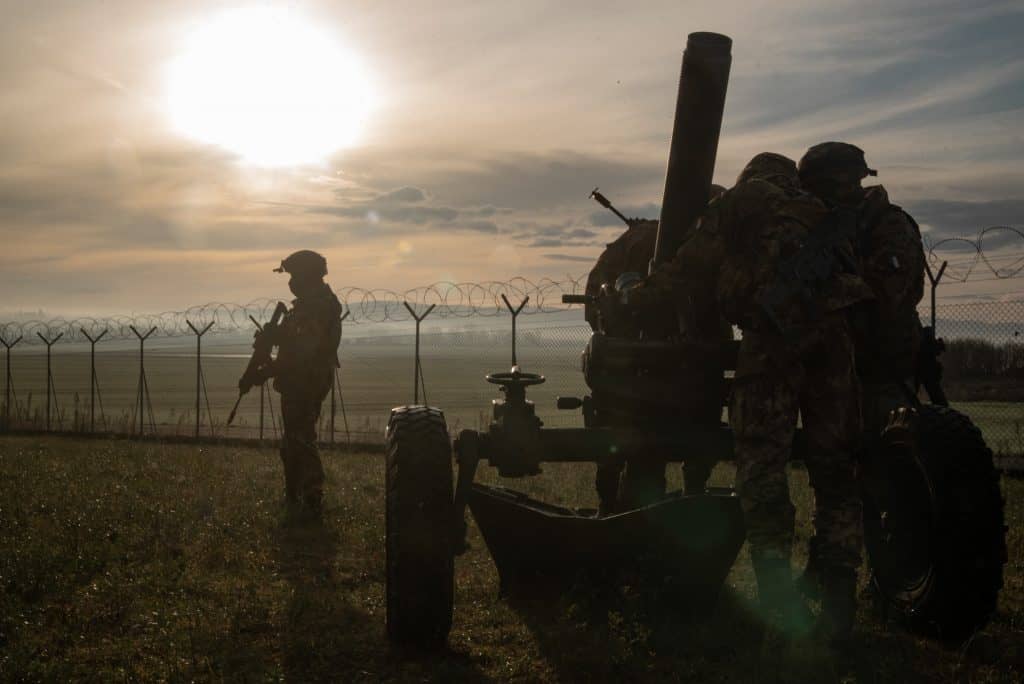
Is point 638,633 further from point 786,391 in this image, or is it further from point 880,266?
point 880,266

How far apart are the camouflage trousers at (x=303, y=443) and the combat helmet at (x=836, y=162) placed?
5.54 m

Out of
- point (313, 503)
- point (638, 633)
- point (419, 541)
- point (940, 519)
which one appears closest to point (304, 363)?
point (313, 503)

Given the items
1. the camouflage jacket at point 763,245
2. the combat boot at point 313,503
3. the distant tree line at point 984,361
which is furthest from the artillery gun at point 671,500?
the distant tree line at point 984,361

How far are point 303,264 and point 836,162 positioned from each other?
18.3ft

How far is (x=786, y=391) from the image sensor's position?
15.5ft

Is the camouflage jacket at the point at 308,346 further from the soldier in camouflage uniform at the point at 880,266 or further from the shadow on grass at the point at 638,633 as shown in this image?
the soldier in camouflage uniform at the point at 880,266

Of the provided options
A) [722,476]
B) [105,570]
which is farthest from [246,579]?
[722,476]

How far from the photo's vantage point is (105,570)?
6.84 meters

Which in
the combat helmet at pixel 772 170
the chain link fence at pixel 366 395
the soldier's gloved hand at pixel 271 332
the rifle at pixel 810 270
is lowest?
the chain link fence at pixel 366 395

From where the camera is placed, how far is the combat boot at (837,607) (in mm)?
4703

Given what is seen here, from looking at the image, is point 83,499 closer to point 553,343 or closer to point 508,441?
point 508,441

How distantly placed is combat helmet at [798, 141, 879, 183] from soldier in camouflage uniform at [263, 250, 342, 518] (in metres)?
5.28

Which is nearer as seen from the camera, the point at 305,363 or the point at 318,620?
the point at 318,620

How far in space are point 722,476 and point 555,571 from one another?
26.3 ft
